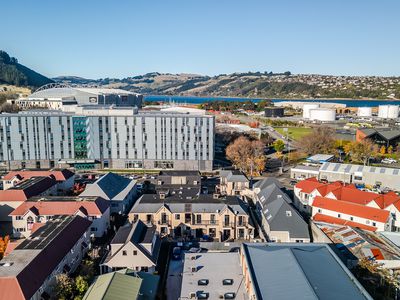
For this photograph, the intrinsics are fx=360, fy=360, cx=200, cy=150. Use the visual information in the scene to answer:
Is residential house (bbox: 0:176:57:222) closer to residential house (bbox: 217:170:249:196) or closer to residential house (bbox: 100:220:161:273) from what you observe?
residential house (bbox: 100:220:161:273)

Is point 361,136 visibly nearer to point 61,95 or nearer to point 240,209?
point 240,209

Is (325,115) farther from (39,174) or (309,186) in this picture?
(39,174)

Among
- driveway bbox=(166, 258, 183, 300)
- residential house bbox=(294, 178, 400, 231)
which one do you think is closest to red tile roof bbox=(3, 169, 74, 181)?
driveway bbox=(166, 258, 183, 300)

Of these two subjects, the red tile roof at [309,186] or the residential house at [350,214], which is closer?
the residential house at [350,214]

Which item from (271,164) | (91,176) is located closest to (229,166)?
(271,164)

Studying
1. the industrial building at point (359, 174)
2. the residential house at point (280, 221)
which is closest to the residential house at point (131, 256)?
the residential house at point (280, 221)

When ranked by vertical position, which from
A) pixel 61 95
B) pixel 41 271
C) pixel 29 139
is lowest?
pixel 41 271

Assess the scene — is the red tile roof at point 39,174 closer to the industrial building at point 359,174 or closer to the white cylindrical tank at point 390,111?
the industrial building at point 359,174
